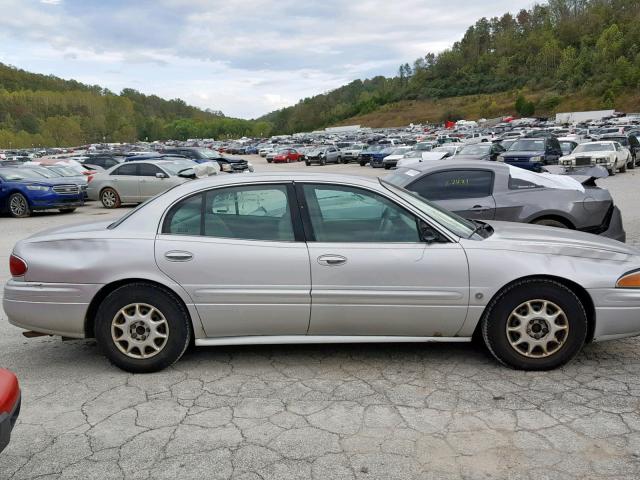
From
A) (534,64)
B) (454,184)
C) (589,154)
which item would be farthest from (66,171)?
(534,64)

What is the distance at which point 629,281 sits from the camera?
4.05 metres

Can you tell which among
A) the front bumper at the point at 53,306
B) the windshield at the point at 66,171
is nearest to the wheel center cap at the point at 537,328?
the front bumper at the point at 53,306

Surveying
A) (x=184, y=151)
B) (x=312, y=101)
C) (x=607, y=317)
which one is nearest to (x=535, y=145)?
(x=184, y=151)

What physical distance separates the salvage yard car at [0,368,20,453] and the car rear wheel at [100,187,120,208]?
15596mm

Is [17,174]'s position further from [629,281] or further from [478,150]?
[478,150]

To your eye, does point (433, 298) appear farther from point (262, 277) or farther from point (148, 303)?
point (148, 303)

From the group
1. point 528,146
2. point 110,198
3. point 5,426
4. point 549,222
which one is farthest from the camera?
point 528,146

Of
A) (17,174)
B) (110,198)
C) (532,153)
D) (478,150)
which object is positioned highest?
(478,150)

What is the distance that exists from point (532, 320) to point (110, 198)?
51.9 ft

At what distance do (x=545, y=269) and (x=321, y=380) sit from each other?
176cm

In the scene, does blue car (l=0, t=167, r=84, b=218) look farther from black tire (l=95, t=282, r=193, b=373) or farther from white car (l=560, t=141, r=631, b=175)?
white car (l=560, t=141, r=631, b=175)

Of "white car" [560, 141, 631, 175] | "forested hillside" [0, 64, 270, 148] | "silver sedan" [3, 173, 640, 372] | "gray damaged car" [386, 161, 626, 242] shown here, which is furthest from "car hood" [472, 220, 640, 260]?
"forested hillside" [0, 64, 270, 148]

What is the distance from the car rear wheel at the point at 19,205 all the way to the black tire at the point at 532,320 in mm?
14589

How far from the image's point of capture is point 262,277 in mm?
4070
